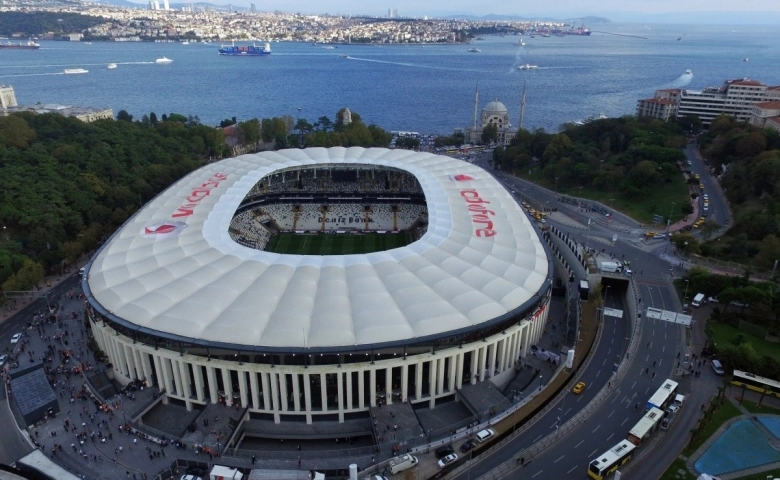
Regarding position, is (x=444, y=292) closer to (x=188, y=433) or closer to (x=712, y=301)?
(x=188, y=433)

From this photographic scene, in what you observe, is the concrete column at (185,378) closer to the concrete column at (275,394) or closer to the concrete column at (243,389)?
the concrete column at (243,389)

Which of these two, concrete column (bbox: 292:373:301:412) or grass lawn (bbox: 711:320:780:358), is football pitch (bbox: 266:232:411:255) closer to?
concrete column (bbox: 292:373:301:412)

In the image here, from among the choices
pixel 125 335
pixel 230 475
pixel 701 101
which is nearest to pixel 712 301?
pixel 230 475

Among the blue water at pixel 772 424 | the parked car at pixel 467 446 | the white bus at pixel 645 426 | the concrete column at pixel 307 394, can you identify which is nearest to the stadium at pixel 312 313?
the concrete column at pixel 307 394

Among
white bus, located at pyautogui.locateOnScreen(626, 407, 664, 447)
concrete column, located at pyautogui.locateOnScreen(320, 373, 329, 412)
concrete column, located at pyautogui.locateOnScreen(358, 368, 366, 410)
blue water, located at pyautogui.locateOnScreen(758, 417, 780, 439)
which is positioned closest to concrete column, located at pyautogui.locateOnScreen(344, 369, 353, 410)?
concrete column, located at pyautogui.locateOnScreen(358, 368, 366, 410)

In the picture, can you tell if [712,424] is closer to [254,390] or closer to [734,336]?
[734,336]

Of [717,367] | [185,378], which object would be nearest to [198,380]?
[185,378]
